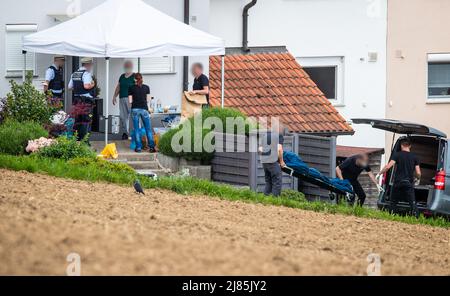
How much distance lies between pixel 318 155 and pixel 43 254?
1382 centimetres

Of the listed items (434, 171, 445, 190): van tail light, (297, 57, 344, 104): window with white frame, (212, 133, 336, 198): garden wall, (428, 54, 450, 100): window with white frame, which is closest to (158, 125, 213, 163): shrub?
(212, 133, 336, 198): garden wall

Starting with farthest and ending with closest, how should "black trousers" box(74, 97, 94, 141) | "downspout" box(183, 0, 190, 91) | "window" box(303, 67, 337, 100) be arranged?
"window" box(303, 67, 337, 100), "downspout" box(183, 0, 190, 91), "black trousers" box(74, 97, 94, 141)

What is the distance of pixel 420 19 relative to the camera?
3319 centimetres

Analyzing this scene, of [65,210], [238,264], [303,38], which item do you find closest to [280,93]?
[303,38]

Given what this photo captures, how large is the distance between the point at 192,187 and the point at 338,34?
41.4ft

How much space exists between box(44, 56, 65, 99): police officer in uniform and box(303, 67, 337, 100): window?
8.72 m

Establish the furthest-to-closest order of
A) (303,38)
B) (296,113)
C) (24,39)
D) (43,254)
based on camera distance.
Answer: (303,38)
(296,113)
(24,39)
(43,254)

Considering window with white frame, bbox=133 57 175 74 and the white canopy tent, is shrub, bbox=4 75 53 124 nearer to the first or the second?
the white canopy tent

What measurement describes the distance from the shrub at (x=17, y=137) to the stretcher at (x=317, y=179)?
4499 millimetres

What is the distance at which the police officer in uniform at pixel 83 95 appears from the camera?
25.2 metres

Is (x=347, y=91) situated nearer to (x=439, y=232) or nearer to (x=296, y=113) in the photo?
(x=296, y=113)

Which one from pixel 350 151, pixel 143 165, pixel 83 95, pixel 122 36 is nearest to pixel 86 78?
pixel 83 95

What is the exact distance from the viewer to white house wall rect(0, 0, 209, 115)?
27.6 metres

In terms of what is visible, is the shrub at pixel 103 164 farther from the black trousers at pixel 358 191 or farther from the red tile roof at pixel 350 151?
the red tile roof at pixel 350 151
